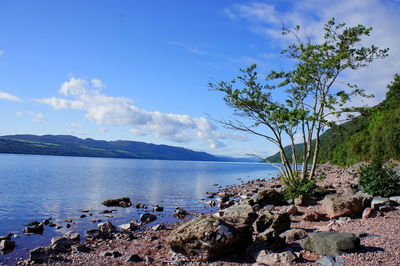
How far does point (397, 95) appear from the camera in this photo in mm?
64500

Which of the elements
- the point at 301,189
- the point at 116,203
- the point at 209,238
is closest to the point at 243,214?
the point at 209,238

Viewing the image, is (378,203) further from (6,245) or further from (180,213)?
(6,245)

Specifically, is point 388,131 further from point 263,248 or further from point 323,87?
point 263,248

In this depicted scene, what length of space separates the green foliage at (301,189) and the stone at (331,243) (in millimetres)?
13583

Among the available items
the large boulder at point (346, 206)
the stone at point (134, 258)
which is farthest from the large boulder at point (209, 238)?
the large boulder at point (346, 206)

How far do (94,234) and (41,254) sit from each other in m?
4.48

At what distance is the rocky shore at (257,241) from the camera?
35.6ft

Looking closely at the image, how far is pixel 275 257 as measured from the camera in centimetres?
1091

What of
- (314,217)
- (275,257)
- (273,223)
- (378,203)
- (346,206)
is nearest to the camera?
(275,257)

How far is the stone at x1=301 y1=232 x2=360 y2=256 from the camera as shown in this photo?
10.7 metres

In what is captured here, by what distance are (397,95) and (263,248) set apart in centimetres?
6758

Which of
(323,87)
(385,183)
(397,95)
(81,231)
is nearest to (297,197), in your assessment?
(385,183)

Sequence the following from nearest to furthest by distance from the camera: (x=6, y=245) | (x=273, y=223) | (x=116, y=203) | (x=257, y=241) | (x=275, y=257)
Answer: (x=275, y=257) < (x=257, y=241) < (x=273, y=223) < (x=6, y=245) < (x=116, y=203)

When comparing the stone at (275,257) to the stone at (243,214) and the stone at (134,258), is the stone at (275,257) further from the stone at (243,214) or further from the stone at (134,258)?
the stone at (134,258)
